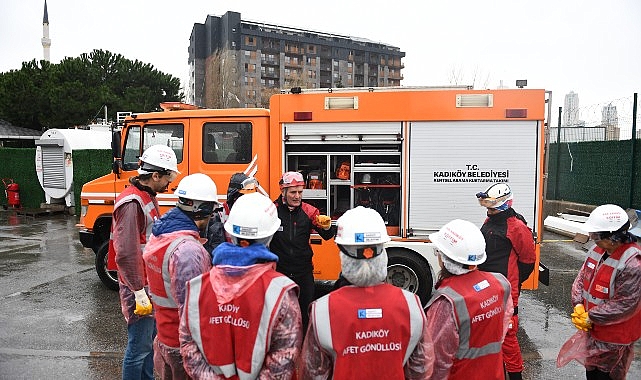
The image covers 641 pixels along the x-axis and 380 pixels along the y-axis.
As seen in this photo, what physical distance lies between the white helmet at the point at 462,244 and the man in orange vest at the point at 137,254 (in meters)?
2.27

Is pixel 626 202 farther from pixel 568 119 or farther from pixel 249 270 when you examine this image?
pixel 249 270

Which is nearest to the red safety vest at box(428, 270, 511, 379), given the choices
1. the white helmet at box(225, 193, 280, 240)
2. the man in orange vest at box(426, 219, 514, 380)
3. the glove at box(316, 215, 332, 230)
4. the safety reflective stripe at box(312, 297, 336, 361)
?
the man in orange vest at box(426, 219, 514, 380)

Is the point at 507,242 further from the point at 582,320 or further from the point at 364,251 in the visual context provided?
the point at 364,251

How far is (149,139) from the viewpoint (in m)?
6.84

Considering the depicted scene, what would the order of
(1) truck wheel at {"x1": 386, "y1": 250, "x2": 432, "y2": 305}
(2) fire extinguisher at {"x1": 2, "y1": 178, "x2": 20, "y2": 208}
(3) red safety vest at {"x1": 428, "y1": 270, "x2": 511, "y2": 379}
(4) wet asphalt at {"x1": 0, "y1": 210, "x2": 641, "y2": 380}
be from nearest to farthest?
(3) red safety vest at {"x1": 428, "y1": 270, "x2": 511, "y2": 379} → (4) wet asphalt at {"x1": 0, "y1": 210, "x2": 641, "y2": 380} → (1) truck wheel at {"x1": 386, "y1": 250, "x2": 432, "y2": 305} → (2) fire extinguisher at {"x1": 2, "y1": 178, "x2": 20, "y2": 208}

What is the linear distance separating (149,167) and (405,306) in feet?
8.48

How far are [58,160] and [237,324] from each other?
17036 millimetres

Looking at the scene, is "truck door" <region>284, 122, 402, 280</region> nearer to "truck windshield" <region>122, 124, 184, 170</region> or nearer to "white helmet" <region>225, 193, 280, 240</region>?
"truck windshield" <region>122, 124, 184, 170</region>

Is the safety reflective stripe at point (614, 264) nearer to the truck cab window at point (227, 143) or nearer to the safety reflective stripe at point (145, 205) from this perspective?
the safety reflective stripe at point (145, 205)

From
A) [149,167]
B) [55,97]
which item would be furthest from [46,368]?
[55,97]

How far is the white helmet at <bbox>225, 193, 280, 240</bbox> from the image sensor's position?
225cm

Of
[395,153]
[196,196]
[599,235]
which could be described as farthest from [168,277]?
[395,153]

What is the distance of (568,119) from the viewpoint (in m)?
13.6

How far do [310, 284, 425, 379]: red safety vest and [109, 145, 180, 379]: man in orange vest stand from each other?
6.60ft
